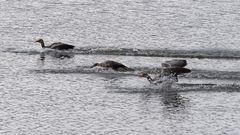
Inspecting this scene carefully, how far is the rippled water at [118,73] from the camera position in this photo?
2364 centimetres

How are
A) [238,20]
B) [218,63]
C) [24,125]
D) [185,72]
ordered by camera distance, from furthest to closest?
[238,20] < [218,63] < [185,72] < [24,125]

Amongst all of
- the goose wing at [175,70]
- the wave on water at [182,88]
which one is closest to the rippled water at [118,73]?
the wave on water at [182,88]

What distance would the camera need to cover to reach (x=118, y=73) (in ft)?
96.7

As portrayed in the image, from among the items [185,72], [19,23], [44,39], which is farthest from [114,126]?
[19,23]

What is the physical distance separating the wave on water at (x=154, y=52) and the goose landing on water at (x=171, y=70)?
9.72ft

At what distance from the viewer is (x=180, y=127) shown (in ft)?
76.3

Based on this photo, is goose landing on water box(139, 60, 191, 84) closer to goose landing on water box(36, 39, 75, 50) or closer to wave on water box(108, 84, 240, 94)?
wave on water box(108, 84, 240, 94)

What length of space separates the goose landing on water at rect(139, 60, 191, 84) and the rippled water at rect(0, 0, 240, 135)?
0.25m

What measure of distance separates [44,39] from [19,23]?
242 cm

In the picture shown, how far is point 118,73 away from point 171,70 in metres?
2.26

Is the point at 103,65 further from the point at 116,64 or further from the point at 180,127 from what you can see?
the point at 180,127

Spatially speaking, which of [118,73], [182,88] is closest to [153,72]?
[118,73]

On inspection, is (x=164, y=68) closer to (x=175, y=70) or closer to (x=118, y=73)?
(x=175, y=70)

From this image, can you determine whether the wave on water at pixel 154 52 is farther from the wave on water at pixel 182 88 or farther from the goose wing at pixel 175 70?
the wave on water at pixel 182 88
